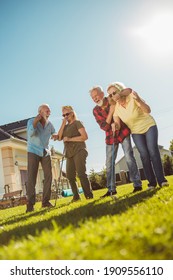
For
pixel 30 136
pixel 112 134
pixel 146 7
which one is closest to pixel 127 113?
pixel 112 134

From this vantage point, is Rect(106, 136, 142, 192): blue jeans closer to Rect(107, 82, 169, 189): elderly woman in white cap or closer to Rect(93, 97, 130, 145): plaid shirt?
Rect(93, 97, 130, 145): plaid shirt

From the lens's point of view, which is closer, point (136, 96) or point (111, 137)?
point (136, 96)

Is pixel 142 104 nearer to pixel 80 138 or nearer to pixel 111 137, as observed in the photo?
pixel 111 137

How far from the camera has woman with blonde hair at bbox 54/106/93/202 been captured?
531 centimetres

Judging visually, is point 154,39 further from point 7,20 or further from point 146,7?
point 7,20

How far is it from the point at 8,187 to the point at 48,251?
15.9m

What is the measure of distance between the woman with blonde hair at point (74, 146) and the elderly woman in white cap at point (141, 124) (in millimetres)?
1075

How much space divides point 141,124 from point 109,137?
0.92 m

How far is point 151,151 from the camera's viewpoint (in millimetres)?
4238

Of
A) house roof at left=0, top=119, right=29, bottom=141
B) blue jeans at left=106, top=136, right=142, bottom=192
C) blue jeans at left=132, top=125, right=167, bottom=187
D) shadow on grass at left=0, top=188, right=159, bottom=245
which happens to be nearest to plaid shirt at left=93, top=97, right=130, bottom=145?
blue jeans at left=106, top=136, right=142, bottom=192

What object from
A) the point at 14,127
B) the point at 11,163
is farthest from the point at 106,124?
the point at 14,127

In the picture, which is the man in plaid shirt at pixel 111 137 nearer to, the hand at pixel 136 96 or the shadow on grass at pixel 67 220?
the hand at pixel 136 96

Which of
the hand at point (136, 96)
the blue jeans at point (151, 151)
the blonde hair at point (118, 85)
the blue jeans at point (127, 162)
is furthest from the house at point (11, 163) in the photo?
the hand at point (136, 96)

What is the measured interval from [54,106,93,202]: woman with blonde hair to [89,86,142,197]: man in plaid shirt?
0.42m
